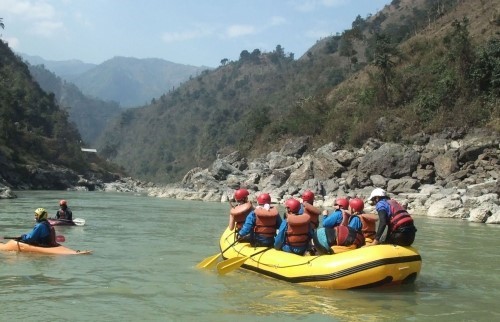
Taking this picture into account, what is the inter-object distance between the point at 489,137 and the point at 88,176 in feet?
177

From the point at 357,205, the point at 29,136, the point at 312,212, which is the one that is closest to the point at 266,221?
the point at 312,212

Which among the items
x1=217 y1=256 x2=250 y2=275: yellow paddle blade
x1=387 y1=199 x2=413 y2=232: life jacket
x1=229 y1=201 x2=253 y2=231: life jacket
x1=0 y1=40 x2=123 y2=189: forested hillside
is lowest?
x1=217 y1=256 x2=250 y2=275: yellow paddle blade

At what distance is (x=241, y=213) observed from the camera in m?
10.3

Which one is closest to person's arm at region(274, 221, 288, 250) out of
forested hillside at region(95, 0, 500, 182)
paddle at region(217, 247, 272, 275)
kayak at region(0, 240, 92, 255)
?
paddle at region(217, 247, 272, 275)

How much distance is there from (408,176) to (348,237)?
24.9 meters

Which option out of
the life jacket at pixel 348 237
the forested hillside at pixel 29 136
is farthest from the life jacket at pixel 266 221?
the forested hillside at pixel 29 136

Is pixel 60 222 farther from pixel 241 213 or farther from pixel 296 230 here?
pixel 296 230

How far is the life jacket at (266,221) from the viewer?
9680 millimetres

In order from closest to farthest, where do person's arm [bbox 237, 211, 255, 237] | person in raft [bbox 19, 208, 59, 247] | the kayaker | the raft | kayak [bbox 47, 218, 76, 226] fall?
the raft, the kayaker, person's arm [bbox 237, 211, 255, 237], person in raft [bbox 19, 208, 59, 247], kayak [bbox 47, 218, 76, 226]

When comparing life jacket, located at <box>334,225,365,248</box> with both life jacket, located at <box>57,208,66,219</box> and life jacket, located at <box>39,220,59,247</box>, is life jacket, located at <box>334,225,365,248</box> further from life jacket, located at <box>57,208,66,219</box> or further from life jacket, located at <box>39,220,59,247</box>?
life jacket, located at <box>57,208,66,219</box>

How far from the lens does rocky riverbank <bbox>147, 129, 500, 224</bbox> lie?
81.7ft

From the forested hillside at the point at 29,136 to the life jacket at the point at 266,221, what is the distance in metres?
41.4

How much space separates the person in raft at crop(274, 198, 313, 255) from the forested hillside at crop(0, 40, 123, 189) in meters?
42.1

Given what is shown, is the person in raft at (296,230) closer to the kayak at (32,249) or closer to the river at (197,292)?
the river at (197,292)
